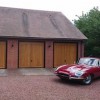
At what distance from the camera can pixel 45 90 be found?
11891 millimetres

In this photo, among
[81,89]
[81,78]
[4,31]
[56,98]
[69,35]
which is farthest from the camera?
[69,35]

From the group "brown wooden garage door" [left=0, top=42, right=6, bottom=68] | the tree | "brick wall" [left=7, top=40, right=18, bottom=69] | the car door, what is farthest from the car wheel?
the tree

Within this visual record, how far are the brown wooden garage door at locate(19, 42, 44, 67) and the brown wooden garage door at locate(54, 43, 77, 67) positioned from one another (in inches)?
51.4

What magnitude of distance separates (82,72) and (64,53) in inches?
303

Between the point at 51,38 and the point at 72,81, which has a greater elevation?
the point at 51,38

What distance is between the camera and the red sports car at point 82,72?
13.7 meters

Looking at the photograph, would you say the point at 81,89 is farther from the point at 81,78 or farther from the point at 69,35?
the point at 69,35

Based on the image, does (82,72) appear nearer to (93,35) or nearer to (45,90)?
(45,90)

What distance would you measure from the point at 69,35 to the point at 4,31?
564 centimetres

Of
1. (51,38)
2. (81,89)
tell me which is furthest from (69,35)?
(81,89)

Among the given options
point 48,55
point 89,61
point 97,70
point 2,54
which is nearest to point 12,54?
point 2,54

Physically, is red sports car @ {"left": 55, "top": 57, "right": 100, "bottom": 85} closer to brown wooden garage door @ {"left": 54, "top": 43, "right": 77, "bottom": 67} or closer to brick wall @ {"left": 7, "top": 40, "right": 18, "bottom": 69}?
brown wooden garage door @ {"left": 54, "top": 43, "right": 77, "bottom": 67}

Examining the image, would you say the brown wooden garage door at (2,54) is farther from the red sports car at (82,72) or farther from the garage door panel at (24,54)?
the red sports car at (82,72)

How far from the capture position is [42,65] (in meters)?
20.6
